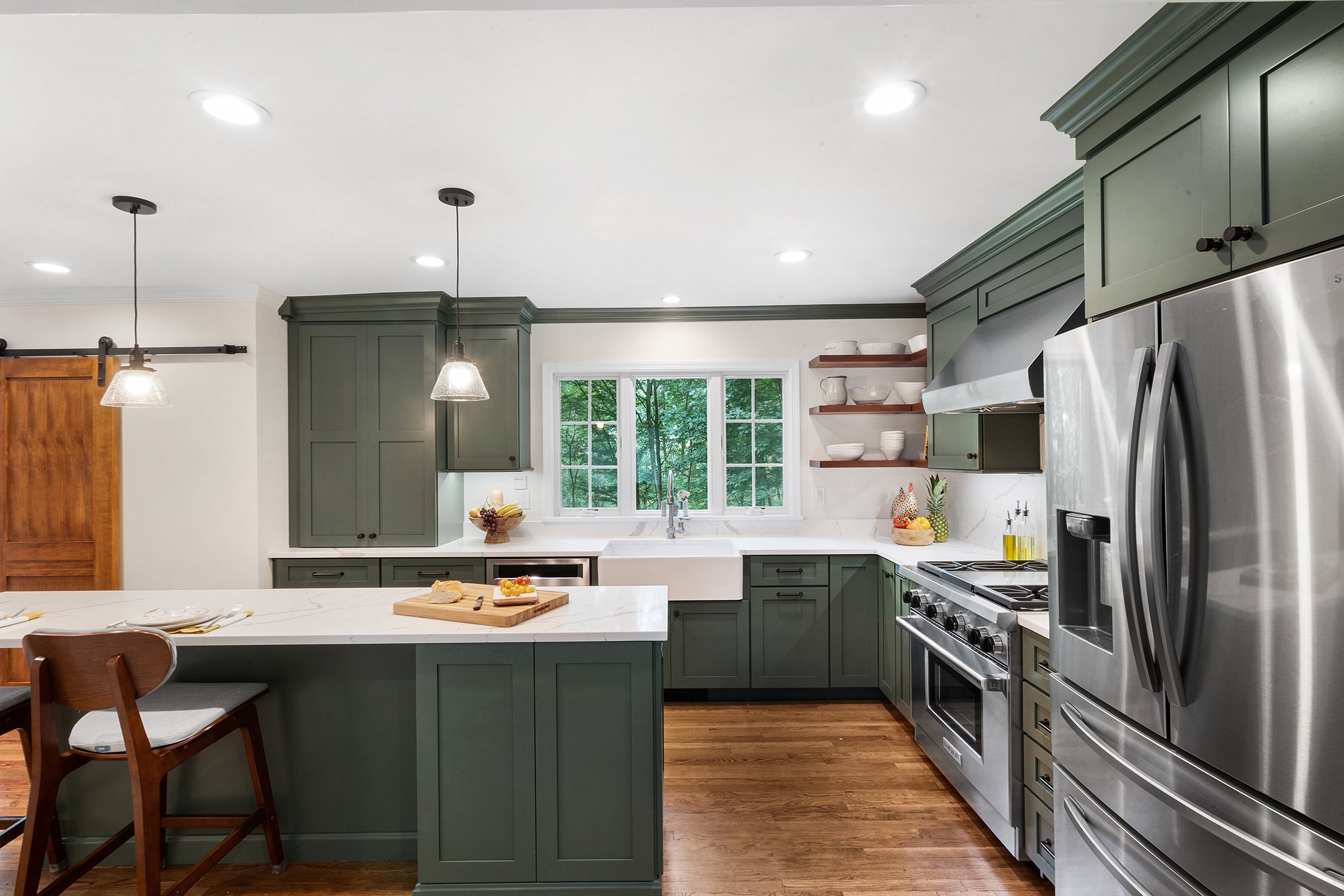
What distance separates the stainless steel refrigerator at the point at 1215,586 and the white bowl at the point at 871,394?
7.83ft

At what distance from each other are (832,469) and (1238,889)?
10.4 ft

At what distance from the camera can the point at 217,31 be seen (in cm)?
146

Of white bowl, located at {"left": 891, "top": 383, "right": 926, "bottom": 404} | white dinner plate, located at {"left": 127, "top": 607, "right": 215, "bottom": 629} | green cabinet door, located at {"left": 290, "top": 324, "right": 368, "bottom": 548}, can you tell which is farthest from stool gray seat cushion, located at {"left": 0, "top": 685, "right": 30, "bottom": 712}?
white bowl, located at {"left": 891, "top": 383, "right": 926, "bottom": 404}

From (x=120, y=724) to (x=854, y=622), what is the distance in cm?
317

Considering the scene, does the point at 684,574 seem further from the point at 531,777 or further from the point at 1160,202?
the point at 1160,202

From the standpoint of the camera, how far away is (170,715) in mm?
1905

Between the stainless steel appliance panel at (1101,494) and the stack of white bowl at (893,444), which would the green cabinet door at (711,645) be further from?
the stainless steel appliance panel at (1101,494)

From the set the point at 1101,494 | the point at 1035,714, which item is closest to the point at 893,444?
the point at 1035,714

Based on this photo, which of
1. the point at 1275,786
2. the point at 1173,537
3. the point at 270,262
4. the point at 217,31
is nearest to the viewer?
the point at 1275,786

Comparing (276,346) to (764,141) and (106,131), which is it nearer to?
(106,131)

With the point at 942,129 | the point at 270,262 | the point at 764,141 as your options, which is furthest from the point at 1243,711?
the point at 270,262

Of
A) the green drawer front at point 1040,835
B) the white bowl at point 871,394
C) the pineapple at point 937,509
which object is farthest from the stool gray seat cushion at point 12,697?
the pineapple at point 937,509

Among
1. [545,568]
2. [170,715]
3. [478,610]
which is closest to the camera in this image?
[170,715]

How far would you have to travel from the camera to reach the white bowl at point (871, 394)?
157 inches
